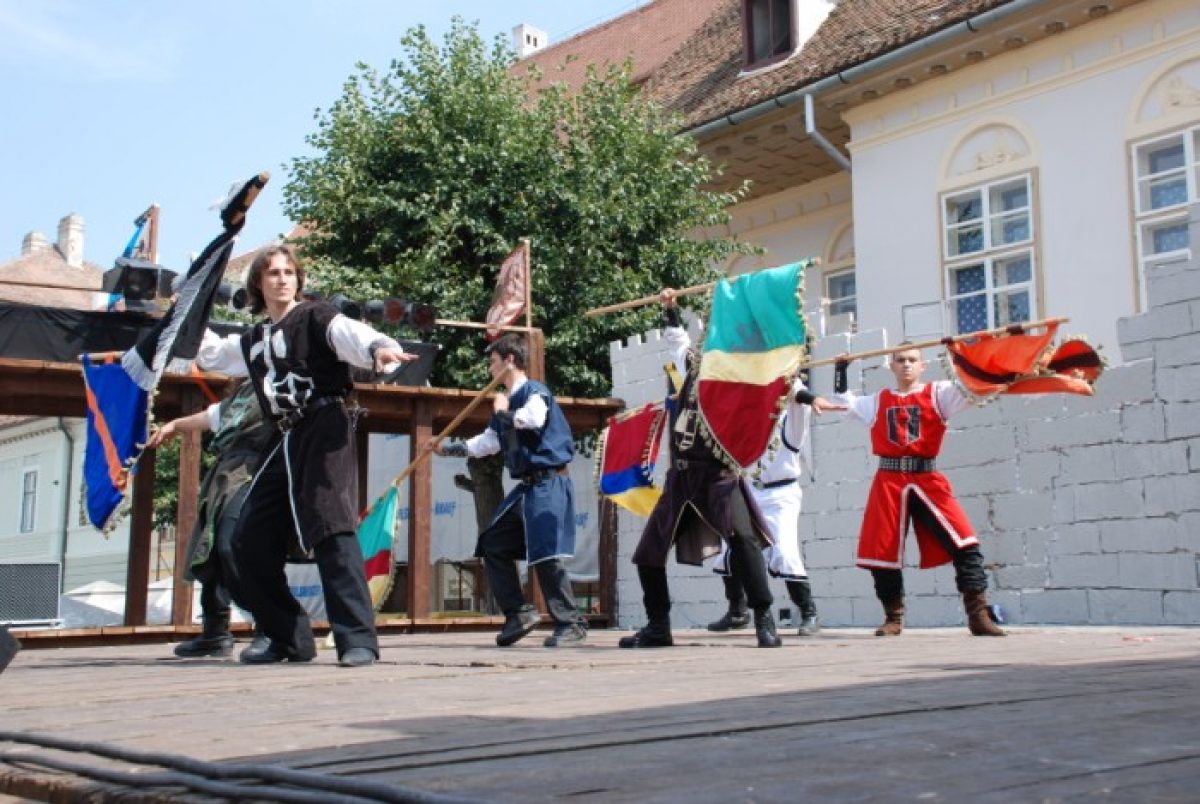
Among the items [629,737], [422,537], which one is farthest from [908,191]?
[629,737]

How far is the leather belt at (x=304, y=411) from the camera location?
5734 mm

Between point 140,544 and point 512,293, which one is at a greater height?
point 512,293

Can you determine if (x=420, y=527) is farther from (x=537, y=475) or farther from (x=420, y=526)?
(x=537, y=475)

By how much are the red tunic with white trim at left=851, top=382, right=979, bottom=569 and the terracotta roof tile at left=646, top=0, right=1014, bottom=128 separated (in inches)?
344

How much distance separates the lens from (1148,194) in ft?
48.7

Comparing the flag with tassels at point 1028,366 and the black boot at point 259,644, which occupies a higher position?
the flag with tassels at point 1028,366

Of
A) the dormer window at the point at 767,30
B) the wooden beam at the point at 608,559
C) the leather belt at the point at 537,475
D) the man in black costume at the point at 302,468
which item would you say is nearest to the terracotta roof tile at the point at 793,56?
the dormer window at the point at 767,30

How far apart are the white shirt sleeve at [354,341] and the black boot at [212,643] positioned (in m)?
2.25

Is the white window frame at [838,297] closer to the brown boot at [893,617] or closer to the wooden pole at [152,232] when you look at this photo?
the wooden pole at [152,232]

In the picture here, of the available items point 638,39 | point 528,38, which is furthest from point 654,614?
point 528,38

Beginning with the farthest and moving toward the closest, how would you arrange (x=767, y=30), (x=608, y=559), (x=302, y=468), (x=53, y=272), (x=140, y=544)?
(x=53, y=272) < (x=767, y=30) < (x=608, y=559) < (x=140, y=544) < (x=302, y=468)

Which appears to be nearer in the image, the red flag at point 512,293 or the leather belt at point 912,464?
the leather belt at point 912,464

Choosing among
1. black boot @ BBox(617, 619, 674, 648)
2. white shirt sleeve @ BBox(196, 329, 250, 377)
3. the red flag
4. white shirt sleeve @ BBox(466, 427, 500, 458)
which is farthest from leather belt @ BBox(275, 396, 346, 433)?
the red flag

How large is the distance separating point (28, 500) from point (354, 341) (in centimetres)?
3831
